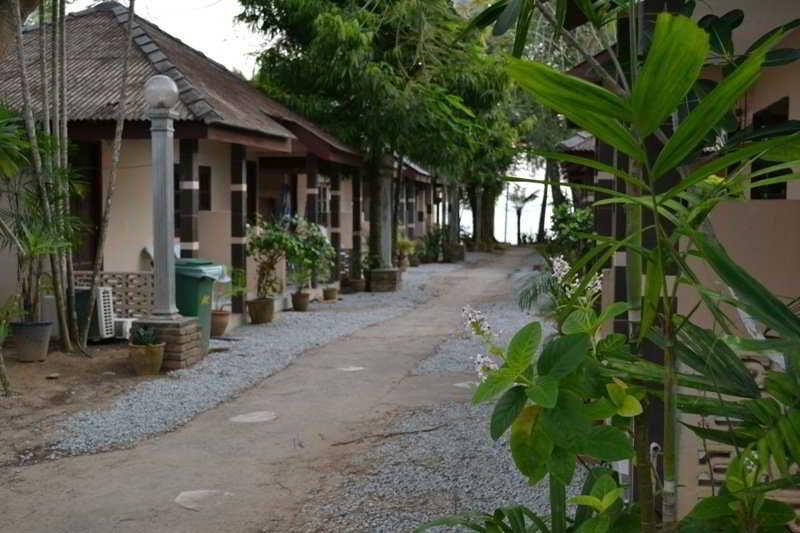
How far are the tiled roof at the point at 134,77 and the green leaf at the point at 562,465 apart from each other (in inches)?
364

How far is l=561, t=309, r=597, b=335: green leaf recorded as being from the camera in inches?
88.0

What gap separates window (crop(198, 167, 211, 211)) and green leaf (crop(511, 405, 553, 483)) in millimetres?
12377

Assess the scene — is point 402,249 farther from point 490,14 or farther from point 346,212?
point 490,14

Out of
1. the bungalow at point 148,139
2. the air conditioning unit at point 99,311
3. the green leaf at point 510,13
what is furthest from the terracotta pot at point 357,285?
the green leaf at point 510,13

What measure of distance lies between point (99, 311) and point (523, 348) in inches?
365

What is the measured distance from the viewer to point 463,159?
17672 millimetres

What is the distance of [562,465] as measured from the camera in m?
2.04

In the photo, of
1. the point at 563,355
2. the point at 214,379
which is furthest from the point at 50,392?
the point at 563,355

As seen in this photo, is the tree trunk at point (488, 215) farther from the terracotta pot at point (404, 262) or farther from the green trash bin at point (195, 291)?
the green trash bin at point (195, 291)

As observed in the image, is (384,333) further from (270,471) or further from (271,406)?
(270,471)

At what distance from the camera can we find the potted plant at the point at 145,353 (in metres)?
9.25

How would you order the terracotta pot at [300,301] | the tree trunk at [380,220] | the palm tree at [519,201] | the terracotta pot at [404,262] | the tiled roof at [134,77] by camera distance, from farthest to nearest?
the palm tree at [519,201] → the terracotta pot at [404,262] → the tree trunk at [380,220] → the terracotta pot at [300,301] → the tiled roof at [134,77]

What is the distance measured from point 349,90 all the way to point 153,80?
24.3 ft

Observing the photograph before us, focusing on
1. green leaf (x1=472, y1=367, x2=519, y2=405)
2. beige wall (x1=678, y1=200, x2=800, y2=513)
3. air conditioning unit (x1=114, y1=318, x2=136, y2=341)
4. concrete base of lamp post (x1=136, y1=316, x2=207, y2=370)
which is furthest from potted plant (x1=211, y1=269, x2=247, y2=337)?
green leaf (x1=472, y1=367, x2=519, y2=405)
